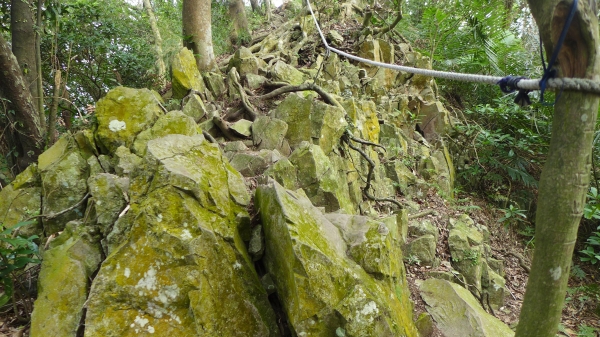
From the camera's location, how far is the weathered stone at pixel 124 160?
3307 mm

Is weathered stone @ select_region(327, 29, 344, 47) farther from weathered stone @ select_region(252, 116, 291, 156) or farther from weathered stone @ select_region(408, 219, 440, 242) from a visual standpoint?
weathered stone @ select_region(408, 219, 440, 242)

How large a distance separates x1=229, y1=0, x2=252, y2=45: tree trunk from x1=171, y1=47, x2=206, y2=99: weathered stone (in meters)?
4.73

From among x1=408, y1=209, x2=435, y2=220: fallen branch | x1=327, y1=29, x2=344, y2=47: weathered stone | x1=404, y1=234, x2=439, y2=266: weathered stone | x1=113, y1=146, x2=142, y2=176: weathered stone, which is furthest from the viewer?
x1=327, y1=29, x2=344, y2=47: weathered stone

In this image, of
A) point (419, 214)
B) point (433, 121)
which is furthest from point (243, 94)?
point (433, 121)

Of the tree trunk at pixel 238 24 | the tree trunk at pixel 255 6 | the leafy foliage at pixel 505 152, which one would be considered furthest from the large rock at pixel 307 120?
the tree trunk at pixel 255 6

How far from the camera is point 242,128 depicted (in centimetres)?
466

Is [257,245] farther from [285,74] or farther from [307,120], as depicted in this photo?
[285,74]

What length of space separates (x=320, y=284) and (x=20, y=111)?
16.1 ft

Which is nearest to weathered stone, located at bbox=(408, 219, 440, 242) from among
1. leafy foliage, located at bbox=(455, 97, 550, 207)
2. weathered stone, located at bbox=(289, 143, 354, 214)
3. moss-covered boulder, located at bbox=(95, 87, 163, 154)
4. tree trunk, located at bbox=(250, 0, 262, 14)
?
weathered stone, located at bbox=(289, 143, 354, 214)

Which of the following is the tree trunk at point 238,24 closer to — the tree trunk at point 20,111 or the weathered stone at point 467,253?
the tree trunk at point 20,111

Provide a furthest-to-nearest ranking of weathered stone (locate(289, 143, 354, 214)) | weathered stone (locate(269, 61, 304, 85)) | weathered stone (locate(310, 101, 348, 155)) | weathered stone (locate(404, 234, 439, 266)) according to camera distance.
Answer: weathered stone (locate(269, 61, 304, 85)), weathered stone (locate(310, 101, 348, 155)), weathered stone (locate(404, 234, 439, 266)), weathered stone (locate(289, 143, 354, 214))

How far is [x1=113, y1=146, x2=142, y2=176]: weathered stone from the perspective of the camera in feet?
10.9

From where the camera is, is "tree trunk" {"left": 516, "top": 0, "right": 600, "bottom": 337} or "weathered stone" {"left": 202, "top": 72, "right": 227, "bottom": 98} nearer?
"tree trunk" {"left": 516, "top": 0, "right": 600, "bottom": 337}

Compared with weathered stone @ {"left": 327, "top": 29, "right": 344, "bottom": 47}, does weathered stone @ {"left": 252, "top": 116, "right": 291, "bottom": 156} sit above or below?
below
